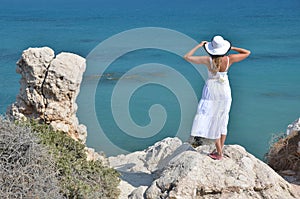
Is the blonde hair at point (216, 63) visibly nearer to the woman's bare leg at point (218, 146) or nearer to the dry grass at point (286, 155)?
the woman's bare leg at point (218, 146)

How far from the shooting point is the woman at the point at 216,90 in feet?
24.7

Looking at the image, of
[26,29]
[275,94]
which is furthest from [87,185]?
[26,29]

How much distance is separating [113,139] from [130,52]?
13.9m

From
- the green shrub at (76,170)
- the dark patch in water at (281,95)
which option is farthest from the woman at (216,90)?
the dark patch in water at (281,95)

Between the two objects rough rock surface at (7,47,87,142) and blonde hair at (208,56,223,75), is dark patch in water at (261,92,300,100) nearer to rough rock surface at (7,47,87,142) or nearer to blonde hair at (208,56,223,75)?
rough rock surface at (7,47,87,142)

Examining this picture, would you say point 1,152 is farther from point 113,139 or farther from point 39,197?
point 113,139

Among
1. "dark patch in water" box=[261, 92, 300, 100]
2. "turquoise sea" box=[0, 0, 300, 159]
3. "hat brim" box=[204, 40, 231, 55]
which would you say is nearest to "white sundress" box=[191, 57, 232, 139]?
"hat brim" box=[204, 40, 231, 55]

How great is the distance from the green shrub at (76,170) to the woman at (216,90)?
1.53 m

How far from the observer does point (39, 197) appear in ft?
21.8

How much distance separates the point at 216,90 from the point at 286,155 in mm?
2810

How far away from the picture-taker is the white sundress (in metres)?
7.62

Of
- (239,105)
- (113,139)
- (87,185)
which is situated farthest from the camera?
(239,105)

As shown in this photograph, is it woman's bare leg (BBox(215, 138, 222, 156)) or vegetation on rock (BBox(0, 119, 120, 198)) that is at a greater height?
woman's bare leg (BBox(215, 138, 222, 156))

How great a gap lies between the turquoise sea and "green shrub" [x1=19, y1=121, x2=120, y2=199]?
6.27 metres
